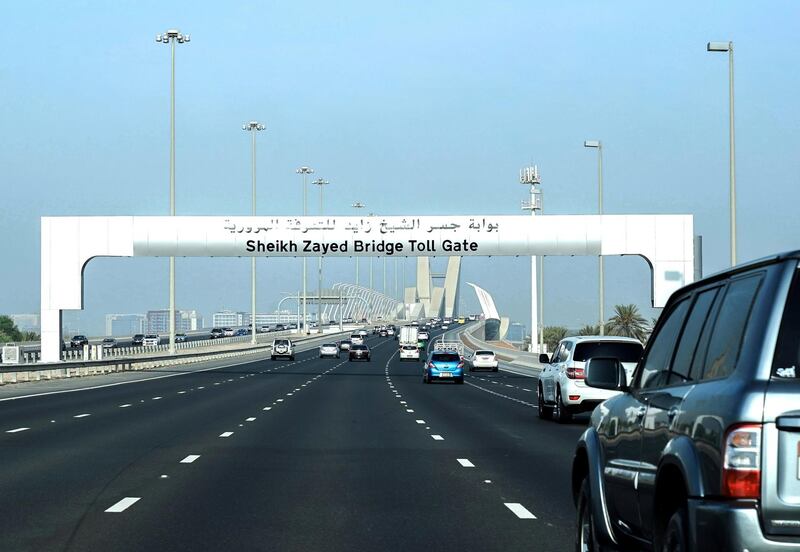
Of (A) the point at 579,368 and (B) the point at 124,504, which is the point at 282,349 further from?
(B) the point at 124,504

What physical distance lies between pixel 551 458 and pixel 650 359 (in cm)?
1168

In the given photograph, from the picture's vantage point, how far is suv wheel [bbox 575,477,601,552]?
8.42 metres

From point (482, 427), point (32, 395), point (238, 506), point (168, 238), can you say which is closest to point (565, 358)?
point (482, 427)

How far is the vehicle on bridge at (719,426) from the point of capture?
5.55 meters

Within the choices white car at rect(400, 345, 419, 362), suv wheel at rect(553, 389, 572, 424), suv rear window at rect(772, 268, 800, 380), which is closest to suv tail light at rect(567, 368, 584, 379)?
suv wheel at rect(553, 389, 572, 424)

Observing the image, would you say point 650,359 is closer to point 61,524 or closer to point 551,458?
point 61,524

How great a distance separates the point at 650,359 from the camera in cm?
809

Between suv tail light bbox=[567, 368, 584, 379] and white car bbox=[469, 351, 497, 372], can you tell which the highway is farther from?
white car bbox=[469, 351, 497, 372]

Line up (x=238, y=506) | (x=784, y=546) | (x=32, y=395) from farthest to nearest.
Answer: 1. (x=32, y=395)
2. (x=238, y=506)
3. (x=784, y=546)

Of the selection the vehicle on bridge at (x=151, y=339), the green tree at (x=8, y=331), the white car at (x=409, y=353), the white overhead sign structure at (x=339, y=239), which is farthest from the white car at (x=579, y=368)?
the green tree at (x=8, y=331)

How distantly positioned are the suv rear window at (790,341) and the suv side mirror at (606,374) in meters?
2.51

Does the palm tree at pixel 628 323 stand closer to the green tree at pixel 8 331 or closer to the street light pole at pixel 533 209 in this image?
the street light pole at pixel 533 209

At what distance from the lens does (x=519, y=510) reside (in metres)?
13.1

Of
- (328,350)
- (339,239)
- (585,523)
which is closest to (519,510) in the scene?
(585,523)
